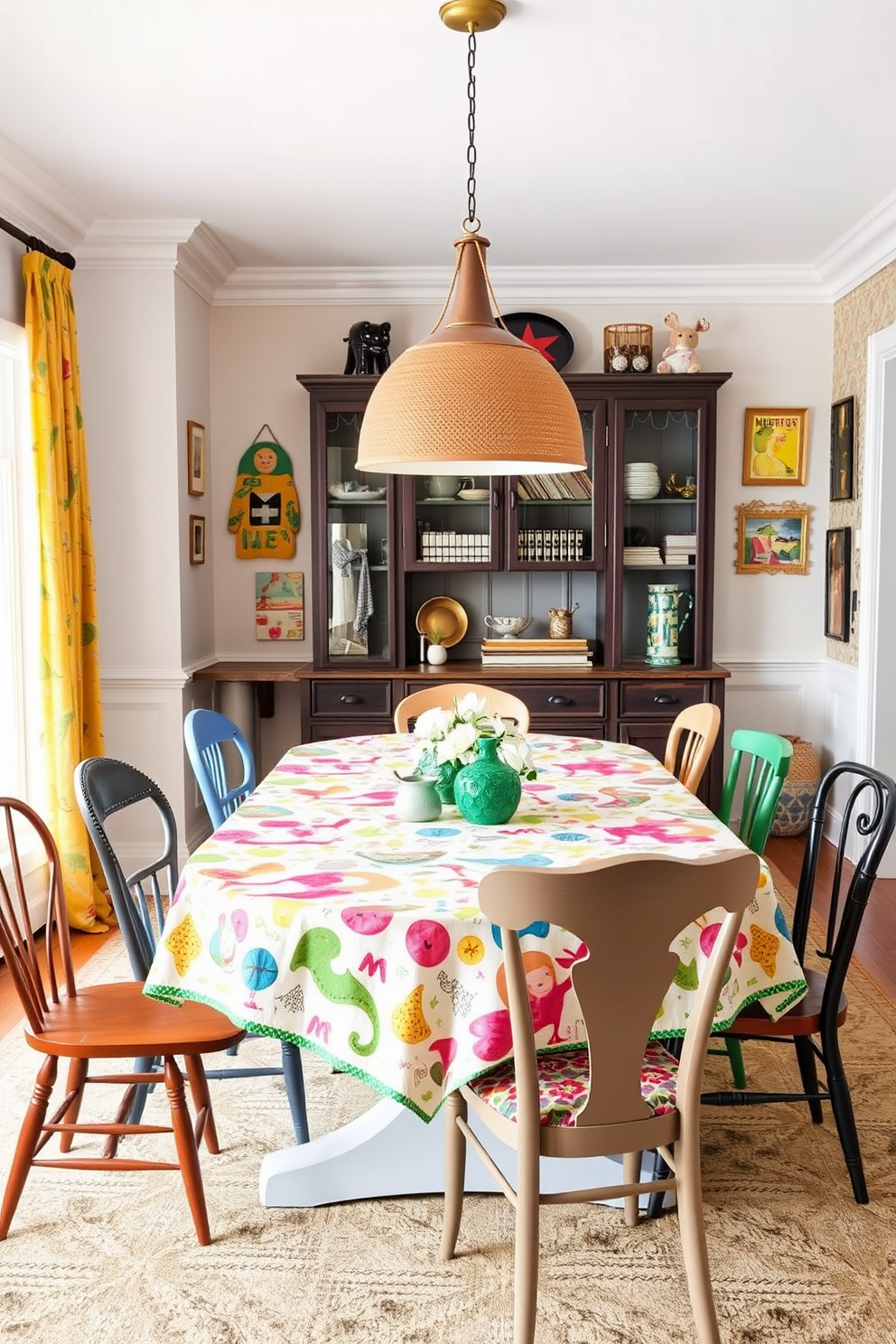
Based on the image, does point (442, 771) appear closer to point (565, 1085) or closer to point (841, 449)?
point (565, 1085)

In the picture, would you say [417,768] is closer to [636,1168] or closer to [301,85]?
[636,1168]

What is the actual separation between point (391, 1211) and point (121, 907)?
83 cm

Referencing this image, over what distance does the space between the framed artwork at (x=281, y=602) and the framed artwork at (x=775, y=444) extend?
2.18 meters

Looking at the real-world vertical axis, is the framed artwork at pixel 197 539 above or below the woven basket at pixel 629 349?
below

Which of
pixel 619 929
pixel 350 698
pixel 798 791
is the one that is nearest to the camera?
pixel 619 929

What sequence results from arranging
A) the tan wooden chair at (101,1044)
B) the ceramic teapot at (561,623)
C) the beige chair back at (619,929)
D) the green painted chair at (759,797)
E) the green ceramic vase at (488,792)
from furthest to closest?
the ceramic teapot at (561,623) < the green painted chair at (759,797) < the green ceramic vase at (488,792) < the tan wooden chair at (101,1044) < the beige chair back at (619,929)

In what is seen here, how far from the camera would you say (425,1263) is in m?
2.19

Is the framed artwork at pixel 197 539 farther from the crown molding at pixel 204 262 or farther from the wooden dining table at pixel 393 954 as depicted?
the wooden dining table at pixel 393 954

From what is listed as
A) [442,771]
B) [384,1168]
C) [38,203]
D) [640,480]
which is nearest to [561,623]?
[640,480]

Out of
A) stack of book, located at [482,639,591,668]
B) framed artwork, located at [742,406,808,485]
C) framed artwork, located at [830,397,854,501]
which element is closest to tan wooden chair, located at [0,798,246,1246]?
stack of book, located at [482,639,591,668]

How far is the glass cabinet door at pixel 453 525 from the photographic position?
5.04 m

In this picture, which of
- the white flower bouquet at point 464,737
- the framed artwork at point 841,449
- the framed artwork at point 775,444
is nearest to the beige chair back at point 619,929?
the white flower bouquet at point 464,737

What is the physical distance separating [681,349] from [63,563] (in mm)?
2764

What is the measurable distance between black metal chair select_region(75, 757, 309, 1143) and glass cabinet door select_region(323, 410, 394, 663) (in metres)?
2.44
